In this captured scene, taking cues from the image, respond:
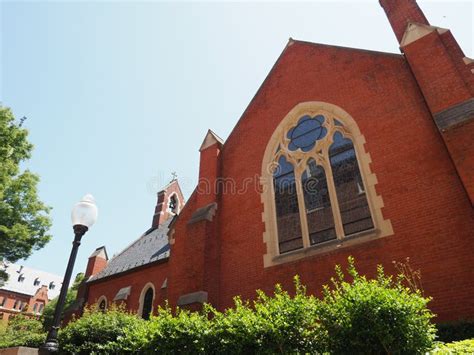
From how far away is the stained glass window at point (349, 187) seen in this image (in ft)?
25.4

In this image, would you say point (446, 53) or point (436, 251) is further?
point (446, 53)

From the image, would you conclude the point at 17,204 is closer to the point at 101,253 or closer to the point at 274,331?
the point at 101,253

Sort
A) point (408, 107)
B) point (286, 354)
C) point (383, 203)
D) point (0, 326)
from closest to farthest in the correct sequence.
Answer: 1. point (286, 354)
2. point (383, 203)
3. point (408, 107)
4. point (0, 326)

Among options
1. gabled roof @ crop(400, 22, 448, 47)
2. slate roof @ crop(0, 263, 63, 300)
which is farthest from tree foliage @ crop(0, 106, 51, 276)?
slate roof @ crop(0, 263, 63, 300)

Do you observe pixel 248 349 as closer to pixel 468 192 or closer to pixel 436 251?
A: pixel 436 251

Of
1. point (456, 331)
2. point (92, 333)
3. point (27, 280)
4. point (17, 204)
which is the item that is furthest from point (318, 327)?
point (27, 280)

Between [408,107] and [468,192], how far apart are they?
295 cm

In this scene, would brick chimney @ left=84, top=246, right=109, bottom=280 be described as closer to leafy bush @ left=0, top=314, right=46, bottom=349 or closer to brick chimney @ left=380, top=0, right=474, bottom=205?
leafy bush @ left=0, top=314, right=46, bottom=349

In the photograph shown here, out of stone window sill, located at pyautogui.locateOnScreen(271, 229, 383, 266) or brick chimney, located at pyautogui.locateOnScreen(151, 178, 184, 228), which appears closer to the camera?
stone window sill, located at pyautogui.locateOnScreen(271, 229, 383, 266)

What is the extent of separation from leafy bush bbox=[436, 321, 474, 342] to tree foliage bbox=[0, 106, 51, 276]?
18187 mm

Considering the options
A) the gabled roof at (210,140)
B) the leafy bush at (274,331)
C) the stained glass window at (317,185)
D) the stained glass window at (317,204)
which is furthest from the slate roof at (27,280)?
the leafy bush at (274,331)

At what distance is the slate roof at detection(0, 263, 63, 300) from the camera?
5056 cm

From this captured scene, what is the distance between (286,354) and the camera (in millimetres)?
4273

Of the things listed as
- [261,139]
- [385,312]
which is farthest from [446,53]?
[385,312]
